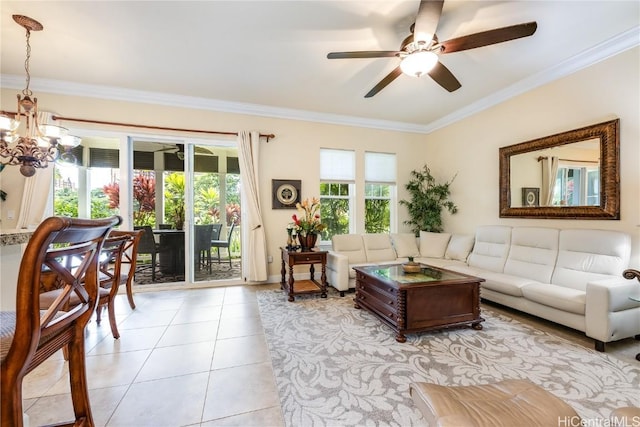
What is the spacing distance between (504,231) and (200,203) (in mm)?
4613

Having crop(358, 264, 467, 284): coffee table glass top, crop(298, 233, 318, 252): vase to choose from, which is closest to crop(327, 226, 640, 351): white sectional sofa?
crop(298, 233, 318, 252): vase

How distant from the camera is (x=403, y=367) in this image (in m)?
2.04

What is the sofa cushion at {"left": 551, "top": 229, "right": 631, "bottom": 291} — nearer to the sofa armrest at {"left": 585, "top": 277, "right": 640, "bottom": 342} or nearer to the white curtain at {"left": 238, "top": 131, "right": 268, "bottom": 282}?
the sofa armrest at {"left": 585, "top": 277, "right": 640, "bottom": 342}

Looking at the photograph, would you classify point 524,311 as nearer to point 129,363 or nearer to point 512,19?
point 512,19

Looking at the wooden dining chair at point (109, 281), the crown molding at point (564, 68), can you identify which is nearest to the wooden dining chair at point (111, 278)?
the wooden dining chair at point (109, 281)

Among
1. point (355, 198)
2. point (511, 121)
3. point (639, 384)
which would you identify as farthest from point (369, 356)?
point (511, 121)

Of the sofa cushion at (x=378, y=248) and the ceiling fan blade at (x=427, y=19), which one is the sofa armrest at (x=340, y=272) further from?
the ceiling fan blade at (x=427, y=19)

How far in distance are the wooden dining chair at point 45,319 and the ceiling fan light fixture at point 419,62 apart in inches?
93.9

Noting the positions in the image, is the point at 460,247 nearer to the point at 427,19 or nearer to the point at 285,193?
the point at 285,193

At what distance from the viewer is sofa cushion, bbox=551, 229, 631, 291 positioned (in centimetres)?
260

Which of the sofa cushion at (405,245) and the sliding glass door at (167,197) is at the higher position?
the sliding glass door at (167,197)

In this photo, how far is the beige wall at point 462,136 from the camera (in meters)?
2.74

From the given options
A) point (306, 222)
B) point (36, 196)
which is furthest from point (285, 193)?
point (36, 196)

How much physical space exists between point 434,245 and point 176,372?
404 cm
